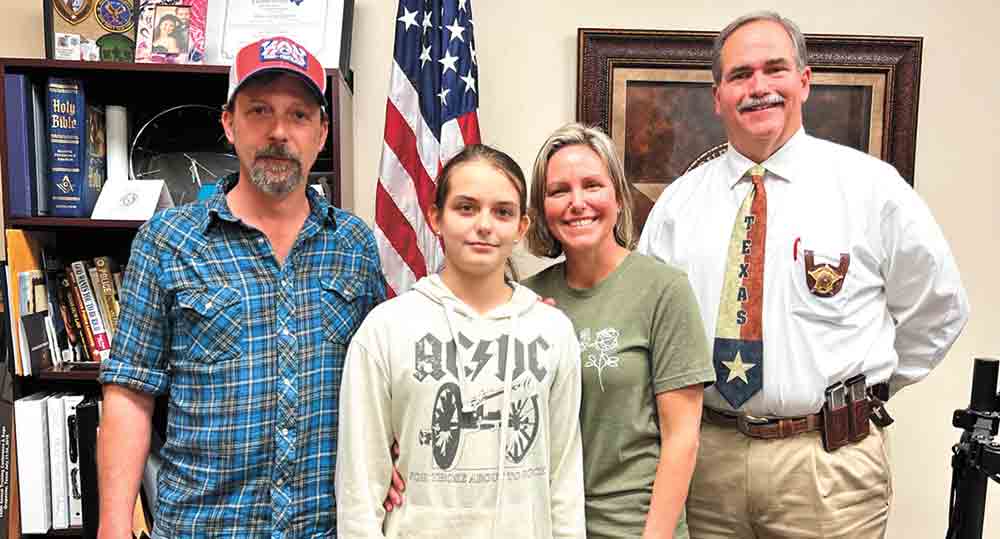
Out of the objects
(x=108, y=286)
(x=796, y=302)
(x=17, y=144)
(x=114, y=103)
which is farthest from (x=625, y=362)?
(x=114, y=103)

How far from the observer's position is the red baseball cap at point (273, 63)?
1.25 metres

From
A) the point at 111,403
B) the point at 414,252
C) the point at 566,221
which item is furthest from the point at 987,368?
the point at 111,403

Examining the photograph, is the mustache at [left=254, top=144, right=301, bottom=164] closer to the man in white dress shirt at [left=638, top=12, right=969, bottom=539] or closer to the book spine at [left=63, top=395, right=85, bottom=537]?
the man in white dress shirt at [left=638, top=12, right=969, bottom=539]

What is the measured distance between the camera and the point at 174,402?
1.25 meters

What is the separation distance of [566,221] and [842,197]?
74 centimetres

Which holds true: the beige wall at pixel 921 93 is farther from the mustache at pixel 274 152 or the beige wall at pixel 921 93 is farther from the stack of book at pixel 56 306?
the mustache at pixel 274 152

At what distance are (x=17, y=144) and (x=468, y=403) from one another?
1513mm

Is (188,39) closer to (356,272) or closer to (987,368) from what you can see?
(356,272)

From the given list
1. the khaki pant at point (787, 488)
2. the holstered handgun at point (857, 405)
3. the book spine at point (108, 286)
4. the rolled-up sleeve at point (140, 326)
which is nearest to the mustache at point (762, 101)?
the holstered handgun at point (857, 405)

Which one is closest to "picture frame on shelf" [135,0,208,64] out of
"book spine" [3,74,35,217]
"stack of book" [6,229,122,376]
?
"book spine" [3,74,35,217]

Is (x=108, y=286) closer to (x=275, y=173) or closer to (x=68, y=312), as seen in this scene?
(x=68, y=312)

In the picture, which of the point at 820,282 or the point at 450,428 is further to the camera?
the point at 820,282

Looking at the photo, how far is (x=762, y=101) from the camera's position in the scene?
1528 mm

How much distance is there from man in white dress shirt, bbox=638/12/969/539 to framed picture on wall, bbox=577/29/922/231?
664mm
